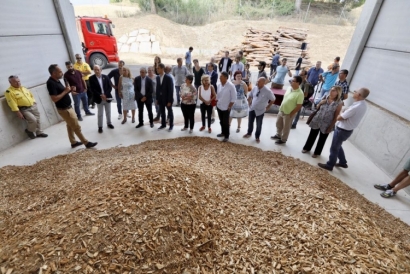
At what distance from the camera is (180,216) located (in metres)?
2.43

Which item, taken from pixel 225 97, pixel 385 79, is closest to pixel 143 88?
pixel 225 97

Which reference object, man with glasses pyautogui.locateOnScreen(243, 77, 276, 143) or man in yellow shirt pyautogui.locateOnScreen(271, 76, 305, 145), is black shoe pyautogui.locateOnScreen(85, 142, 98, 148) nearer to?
man with glasses pyautogui.locateOnScreen(243, 77, 276, 143)

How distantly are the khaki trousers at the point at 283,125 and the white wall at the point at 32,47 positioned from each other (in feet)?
21.2

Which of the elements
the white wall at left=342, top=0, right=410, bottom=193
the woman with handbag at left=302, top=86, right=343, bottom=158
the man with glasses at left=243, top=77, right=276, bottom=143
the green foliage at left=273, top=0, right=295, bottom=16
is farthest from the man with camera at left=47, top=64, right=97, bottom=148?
the green foliage at left=273, top=0, right=295, bottom=16

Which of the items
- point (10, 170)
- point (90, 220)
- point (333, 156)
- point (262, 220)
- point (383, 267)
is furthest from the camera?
point (333, 156)

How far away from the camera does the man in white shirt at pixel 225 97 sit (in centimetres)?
506

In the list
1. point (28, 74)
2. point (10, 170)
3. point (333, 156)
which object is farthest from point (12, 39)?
point (333, 156)

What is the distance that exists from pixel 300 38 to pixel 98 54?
558 inches

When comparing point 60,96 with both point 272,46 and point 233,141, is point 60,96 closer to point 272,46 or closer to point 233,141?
point 233,141

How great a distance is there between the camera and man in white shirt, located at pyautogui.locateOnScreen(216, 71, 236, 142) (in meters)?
5.06

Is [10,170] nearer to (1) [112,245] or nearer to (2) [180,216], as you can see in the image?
(1) [112,245]

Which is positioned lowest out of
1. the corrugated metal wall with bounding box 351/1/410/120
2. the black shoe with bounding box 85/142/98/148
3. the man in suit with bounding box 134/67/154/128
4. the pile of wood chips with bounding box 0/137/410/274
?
the black shoe with bounding box 85/142/98/148

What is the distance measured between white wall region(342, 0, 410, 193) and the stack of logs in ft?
31.1

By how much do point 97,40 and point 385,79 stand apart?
13643 millimetres
